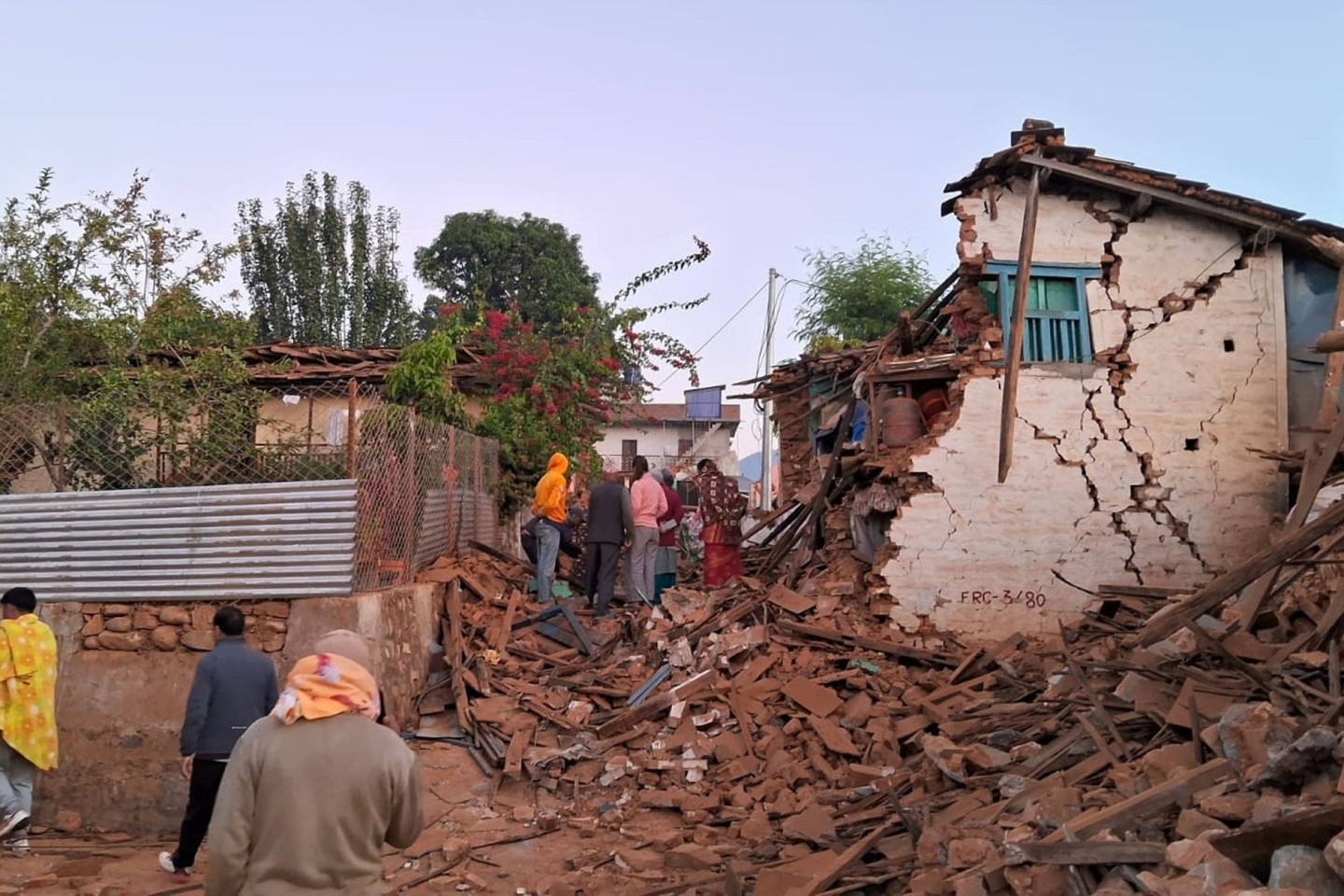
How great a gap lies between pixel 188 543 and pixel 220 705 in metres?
3.08

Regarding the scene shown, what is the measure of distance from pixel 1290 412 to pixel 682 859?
8286 millimetres

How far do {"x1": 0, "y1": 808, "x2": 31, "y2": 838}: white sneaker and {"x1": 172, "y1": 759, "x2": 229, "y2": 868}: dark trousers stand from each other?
56.5 inches

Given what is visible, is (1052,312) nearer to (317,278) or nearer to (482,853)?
(482,853)

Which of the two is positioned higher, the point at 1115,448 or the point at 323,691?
the point at 1115,448

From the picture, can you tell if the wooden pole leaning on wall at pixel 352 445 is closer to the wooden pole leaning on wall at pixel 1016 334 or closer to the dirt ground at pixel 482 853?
the dirt ground at pixel 482 853

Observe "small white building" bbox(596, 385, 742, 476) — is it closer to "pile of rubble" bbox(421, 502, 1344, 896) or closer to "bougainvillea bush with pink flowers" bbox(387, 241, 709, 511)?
"bougainvillea bush with pink flowers" bbox(387, 241, 709, 511)

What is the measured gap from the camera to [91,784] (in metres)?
8.86

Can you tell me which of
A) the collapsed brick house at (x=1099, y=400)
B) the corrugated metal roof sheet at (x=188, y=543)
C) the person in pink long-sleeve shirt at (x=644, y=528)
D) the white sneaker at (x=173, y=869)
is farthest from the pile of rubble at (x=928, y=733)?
the white sneaker at (x=173, y=869)

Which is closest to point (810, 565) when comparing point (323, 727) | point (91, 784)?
point (91, 784)

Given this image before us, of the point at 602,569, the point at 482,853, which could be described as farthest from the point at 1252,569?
the point at 602,569

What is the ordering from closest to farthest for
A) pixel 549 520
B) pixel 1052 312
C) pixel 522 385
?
1. pixel 1052 312
2. pixel 549 520
3. pixel 522 385

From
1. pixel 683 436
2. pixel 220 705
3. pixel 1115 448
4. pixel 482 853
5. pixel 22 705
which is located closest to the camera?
pixel 220 705

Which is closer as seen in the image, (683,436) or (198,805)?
(198,805)

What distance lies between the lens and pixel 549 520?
40.6 feet
